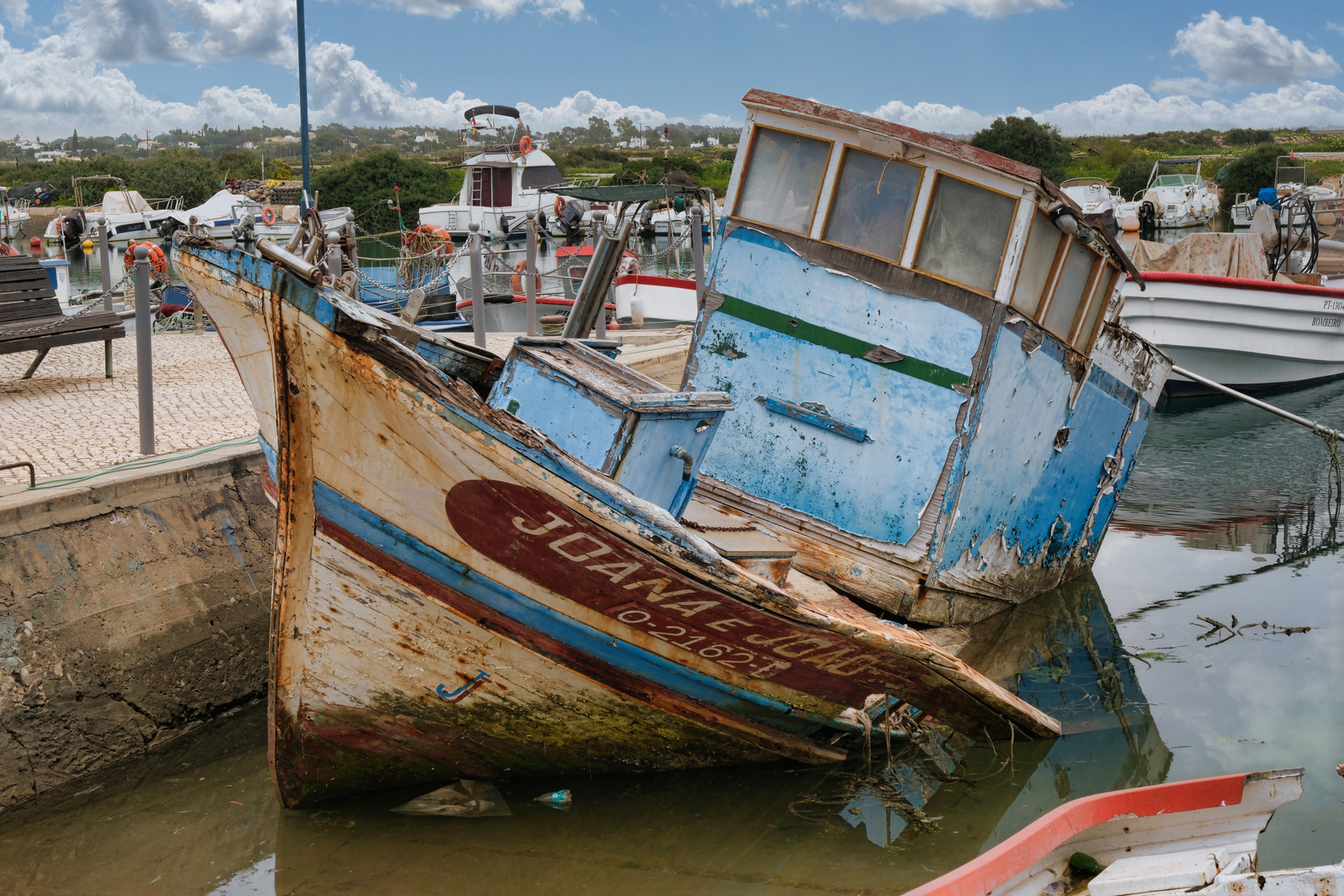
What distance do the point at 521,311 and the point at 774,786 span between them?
12667 millimetres

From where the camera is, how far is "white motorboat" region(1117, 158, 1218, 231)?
4019cm

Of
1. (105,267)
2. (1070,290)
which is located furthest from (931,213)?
(105,267)

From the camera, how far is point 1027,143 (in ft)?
177

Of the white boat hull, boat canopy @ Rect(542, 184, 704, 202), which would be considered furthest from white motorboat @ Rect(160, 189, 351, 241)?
boat canopy @ Rect(542, 184, 704, 202)

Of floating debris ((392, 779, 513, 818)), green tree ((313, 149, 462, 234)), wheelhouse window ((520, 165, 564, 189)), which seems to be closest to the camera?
floating debris ((392, 779, 513, 818))

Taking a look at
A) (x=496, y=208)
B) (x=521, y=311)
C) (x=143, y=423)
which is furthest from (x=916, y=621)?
(x=496, y=208)

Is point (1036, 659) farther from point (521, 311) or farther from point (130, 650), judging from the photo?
point (521, 311)

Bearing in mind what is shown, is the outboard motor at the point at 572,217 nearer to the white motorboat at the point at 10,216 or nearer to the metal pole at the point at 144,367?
the white motorboat at the point at 10,216

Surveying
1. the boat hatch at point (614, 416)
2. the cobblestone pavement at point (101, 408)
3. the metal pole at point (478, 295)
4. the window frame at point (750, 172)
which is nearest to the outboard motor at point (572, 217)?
the metal pole at point (478, 295)

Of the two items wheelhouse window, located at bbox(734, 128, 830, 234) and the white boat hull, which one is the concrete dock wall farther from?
the white boat hull

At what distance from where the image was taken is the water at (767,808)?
3.96m

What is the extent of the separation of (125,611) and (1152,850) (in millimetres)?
4576

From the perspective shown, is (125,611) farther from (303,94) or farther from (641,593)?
(303,94)

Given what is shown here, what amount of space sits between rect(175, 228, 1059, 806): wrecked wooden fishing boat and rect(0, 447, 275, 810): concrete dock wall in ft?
3.68
